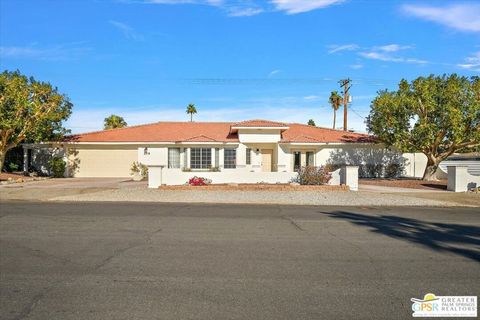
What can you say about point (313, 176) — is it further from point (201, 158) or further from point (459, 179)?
point (201, 158)

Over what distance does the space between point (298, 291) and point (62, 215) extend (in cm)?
1015

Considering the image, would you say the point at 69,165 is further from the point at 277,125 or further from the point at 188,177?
the point at 277,125

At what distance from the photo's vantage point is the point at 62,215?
1398 cm

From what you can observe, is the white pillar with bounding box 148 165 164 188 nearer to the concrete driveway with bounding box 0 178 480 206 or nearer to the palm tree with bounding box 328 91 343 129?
the concrete driveway with bounding box 0 178 480 206

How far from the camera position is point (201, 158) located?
109 feet

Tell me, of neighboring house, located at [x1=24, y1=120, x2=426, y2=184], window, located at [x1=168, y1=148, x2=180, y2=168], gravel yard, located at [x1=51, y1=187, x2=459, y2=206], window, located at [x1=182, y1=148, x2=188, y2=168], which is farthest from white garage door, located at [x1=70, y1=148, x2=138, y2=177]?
gravel yard, located at [x1=51, y1=187, x2=459, y2=206]

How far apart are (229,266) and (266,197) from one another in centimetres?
1303

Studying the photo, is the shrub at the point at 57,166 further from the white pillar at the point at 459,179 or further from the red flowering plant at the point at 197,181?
the white pillar at the point at 459,179

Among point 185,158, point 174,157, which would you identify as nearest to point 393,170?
point 185,158

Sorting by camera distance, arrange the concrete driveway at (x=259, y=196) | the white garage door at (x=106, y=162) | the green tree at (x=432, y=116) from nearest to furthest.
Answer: the concrete driveway at (x=259, y=196)
the green tree at (x=432, y=116)
the white garage door at (x=106, y=162)

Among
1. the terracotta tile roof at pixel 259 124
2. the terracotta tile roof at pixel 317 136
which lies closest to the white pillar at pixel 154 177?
the terracotta tile roof at pixel 259 124

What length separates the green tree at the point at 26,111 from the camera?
2917cm

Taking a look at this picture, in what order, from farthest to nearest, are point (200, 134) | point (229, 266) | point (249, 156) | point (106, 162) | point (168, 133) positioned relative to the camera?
point (168, 133)
point (200, 134)
point (106, 162)
point (249, 156)
point (229, 266)

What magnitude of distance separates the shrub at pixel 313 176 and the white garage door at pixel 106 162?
15722 millimetres
